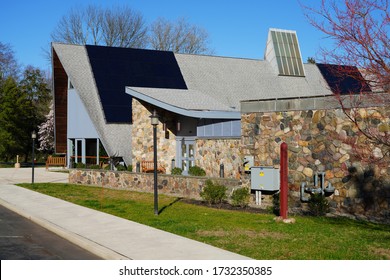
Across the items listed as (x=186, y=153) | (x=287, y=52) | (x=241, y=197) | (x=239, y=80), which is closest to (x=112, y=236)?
(x=241, y=197)

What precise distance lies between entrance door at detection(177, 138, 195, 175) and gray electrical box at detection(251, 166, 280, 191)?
1050cm

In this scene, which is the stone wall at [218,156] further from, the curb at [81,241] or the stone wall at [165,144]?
the curb at [81,241]

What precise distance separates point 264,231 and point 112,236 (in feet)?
11.5

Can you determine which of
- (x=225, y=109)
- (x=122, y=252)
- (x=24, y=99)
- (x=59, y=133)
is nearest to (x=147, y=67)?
(x=59, y=133)

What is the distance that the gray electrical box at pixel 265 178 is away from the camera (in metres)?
16.8

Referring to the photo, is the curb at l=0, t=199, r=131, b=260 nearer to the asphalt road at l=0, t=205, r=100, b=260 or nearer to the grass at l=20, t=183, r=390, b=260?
the asphalt road at l=0, t=205, r=100, b=260

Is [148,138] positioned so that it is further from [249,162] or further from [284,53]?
[284,53]

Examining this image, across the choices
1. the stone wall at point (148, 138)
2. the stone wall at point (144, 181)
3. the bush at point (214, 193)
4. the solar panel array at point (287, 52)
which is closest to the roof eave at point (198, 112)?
the stone wall at point (148, 138)

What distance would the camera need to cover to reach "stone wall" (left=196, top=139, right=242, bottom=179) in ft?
77.5

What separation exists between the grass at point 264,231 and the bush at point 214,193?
2.00ft

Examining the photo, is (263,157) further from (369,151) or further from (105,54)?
(105,54)

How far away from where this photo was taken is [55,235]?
13.1 m

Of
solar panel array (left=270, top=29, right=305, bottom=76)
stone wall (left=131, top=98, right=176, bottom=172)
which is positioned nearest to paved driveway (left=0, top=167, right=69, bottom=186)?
stone wall (left=131, top=98, right=176, bottom=172)

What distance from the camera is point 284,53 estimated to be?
4441 centimetres
